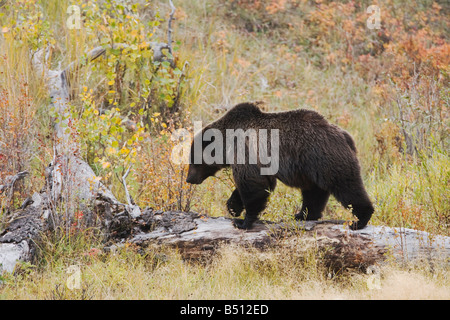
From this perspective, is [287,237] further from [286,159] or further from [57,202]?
[57,202]

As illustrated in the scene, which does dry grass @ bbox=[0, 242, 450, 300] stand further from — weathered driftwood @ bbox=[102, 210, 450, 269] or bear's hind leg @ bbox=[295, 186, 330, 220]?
bear's hind leg @ bbox=[295, 186, 330, 220]

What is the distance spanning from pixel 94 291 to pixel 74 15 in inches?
235

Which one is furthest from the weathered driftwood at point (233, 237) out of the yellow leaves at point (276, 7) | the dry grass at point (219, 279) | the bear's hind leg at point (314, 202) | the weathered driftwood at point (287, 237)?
the yellow leaves at point (276, 7)

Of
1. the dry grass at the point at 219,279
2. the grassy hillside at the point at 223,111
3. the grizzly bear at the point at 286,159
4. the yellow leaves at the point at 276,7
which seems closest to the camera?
the dry grass at the point at 219,279

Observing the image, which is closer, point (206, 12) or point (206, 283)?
point (206, 283)

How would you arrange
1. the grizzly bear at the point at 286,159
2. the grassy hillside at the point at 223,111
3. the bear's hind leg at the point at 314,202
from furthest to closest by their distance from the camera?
the bear's hind leg at the point at 314,202, the grizzly bear at the point at 286,159, the grassy hillside at the point at 223,111

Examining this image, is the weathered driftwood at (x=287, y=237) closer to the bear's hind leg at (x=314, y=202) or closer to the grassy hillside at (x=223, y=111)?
the grassy hillside at (x=223, y=111)

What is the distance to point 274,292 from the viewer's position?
486 centimetres

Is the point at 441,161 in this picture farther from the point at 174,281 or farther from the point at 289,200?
the point at 174,281

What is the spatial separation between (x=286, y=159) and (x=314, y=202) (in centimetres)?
71

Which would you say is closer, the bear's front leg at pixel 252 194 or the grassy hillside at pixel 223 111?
the grassy hillside at pixel 223 111

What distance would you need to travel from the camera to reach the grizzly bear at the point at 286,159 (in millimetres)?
5332

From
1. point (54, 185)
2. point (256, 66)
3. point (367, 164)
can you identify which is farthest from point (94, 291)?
point (256, 66)

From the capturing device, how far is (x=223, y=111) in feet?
30.7
